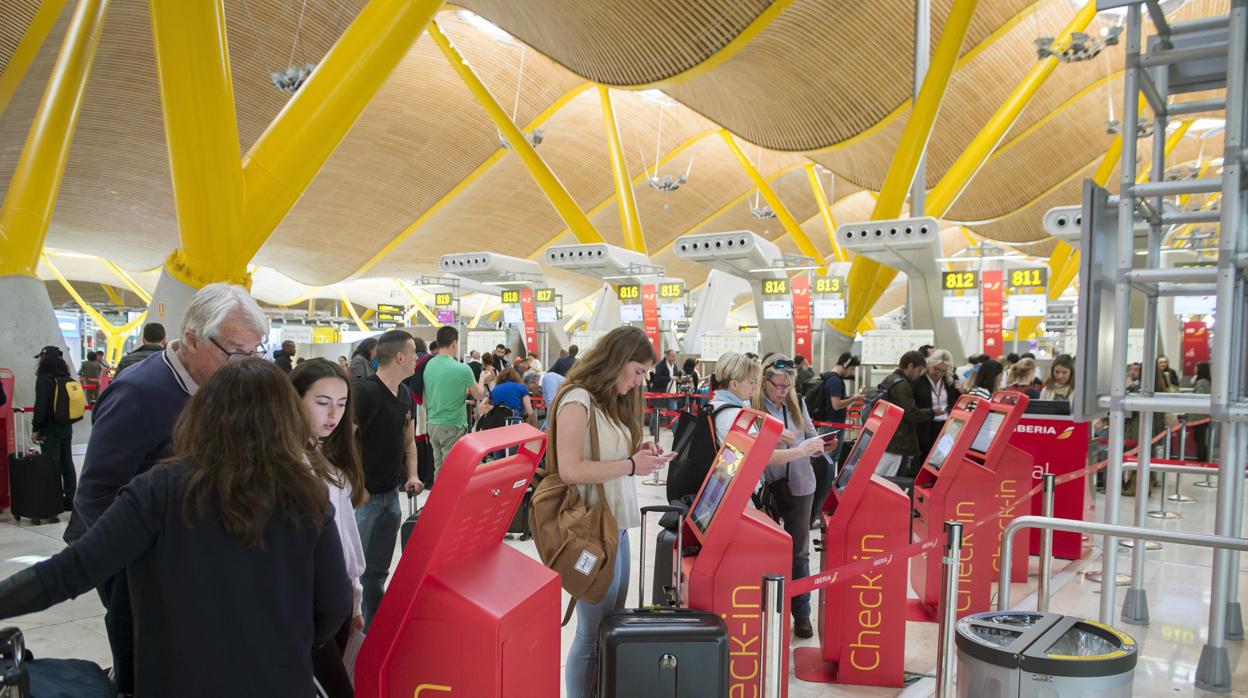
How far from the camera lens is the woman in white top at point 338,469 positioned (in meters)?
2.29

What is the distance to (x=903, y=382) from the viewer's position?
7051mm

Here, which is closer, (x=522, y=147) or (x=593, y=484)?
(x=593, y=484)

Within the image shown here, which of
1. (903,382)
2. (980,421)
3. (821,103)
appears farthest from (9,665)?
(821,103)

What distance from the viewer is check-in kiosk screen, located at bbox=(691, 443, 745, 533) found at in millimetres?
3078

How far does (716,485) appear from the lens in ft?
10.7

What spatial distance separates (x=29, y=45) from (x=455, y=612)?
54.4ft

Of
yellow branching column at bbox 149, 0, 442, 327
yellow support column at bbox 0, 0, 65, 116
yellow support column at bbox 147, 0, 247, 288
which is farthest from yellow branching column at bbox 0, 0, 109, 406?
yellow support column at bbox 147, 0, 247, 288

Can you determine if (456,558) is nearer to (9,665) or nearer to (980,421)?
(9,665)

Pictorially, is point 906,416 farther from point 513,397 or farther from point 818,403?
point 513,397

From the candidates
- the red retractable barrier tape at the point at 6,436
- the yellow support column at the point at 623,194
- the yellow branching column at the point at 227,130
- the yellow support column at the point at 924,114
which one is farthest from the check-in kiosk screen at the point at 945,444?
the yellow support column at the point at 623,194

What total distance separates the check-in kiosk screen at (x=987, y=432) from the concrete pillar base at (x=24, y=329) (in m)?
9.89

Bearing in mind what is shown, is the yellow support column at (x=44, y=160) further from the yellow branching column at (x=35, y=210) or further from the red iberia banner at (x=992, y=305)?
the red iberia banner at (x=992, y=305)

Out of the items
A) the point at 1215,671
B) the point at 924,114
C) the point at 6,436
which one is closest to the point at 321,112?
the point at 6,436

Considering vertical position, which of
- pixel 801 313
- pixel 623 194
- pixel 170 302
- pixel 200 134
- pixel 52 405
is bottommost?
pixel 52 405
